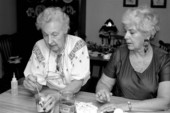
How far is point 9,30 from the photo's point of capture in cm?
531

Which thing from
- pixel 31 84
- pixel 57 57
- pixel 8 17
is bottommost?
pixel 31 84

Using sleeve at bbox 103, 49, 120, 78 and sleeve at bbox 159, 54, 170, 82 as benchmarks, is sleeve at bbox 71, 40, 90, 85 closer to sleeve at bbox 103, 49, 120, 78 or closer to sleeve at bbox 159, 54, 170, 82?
sleeve at bbox 103, 49, 120, 78

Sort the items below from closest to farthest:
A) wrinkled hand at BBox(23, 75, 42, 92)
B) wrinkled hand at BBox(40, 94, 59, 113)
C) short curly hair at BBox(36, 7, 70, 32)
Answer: wrinkled hand at BBox(40, 94, 59, 113) < wrinkled hand at BBox(23, 75, 42, 92) < short curly hair at BBox(36, 7, 70, 32)

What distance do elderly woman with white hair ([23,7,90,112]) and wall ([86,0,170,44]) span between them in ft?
9.18

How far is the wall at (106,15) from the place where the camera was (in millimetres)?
4426

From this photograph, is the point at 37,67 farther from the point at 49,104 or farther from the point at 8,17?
the point at 8,17

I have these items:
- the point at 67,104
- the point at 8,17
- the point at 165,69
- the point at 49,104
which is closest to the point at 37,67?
the point at 49,104

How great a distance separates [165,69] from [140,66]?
19 centimetres

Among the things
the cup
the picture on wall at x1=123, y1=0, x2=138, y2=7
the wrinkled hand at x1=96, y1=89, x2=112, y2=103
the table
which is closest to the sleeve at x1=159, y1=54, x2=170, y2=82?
the table

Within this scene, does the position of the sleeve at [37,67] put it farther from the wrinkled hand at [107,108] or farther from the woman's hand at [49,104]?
the wrinkled hand at [107,108]

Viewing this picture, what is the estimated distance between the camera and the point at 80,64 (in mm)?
1966

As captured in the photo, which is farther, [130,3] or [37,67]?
[130,3]

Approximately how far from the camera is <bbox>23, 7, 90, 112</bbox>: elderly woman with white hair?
1.89 metres

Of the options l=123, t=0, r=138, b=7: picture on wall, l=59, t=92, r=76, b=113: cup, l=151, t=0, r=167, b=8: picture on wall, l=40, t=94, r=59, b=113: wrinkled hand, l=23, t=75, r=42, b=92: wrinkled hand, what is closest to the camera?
l=59, t=92, r=76, b=113: cup
